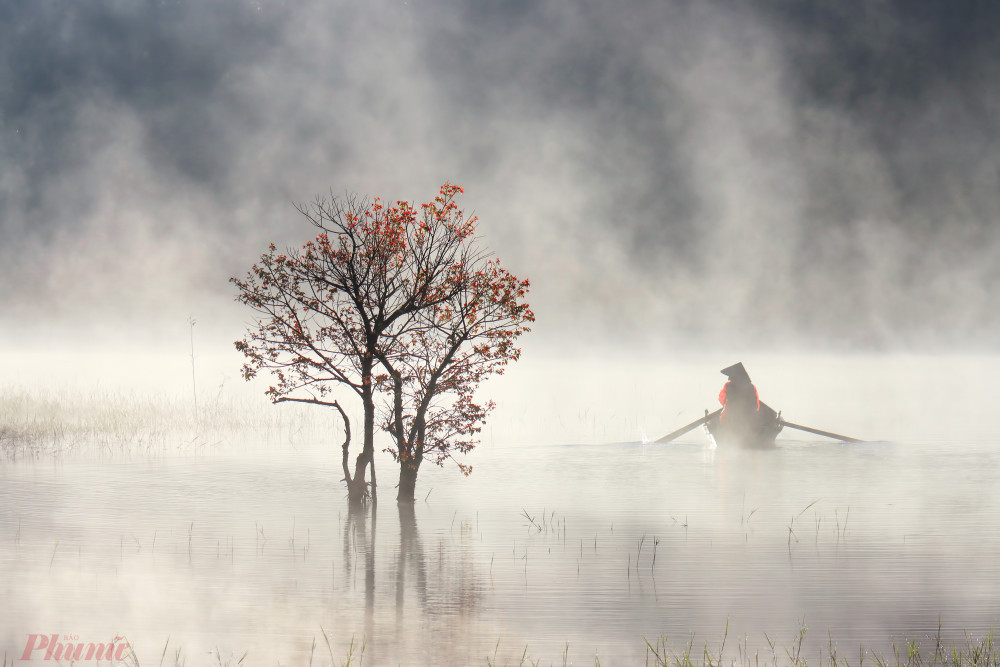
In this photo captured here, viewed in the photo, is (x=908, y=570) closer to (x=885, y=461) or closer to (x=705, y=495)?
(x=705, y=495)

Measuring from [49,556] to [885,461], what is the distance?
108 ft

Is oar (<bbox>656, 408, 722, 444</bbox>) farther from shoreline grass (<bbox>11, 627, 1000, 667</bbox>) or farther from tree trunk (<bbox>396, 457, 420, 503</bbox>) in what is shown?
shoreline grass (<bbox>11, 627, 1000, 667</bbox>)

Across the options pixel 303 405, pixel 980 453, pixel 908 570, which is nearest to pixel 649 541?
pixel 908 570

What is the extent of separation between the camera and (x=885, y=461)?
42312mm

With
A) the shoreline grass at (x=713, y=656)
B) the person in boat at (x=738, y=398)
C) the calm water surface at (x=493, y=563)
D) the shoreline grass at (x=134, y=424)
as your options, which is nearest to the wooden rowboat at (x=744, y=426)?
the person in boat at (x=738, y=398)

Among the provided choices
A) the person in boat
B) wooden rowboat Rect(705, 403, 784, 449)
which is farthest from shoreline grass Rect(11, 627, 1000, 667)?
the person in boat

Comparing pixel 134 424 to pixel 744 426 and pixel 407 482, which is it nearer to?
pixel 407 482

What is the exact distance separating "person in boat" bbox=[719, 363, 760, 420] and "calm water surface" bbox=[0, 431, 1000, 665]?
36.7 feet

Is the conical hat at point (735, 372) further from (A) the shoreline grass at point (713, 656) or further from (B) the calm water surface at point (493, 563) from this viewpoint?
(A) the shoreline grass at point (713, 656)

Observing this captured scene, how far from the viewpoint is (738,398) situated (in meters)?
48.6

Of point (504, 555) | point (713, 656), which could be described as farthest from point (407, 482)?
point (713, 656)

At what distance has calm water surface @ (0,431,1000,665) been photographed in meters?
14.8

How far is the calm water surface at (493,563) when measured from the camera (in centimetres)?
1476

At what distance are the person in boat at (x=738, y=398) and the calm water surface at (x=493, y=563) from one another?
1119 centimetres
